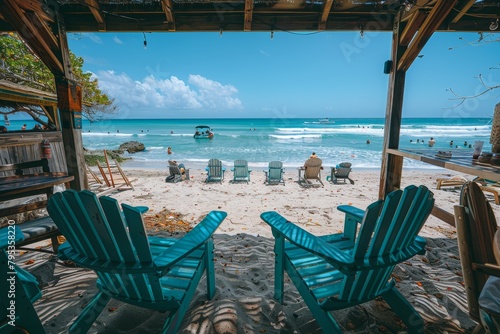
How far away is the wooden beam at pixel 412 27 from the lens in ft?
8.96

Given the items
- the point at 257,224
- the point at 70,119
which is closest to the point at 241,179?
the point at 257,224

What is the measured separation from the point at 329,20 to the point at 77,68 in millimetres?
11579

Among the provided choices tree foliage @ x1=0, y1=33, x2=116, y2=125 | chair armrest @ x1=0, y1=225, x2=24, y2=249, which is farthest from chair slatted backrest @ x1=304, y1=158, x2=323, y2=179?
tree foliage @ x1=0, y1=33, x2=116, y2=125

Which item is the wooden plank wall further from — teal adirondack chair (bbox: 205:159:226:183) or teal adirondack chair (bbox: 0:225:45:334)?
teal adirondack chair (bbox: 0:225:45:334)

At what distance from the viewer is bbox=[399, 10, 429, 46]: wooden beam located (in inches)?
107

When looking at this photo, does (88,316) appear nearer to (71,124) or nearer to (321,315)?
(321,315)

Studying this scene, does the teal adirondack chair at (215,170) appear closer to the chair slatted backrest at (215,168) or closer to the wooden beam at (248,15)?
the chair slatted backrest at (215,168)

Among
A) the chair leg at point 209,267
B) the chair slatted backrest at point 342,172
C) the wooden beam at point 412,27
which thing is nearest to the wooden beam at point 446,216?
the wooden beam at point 412,27

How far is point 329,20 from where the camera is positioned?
3.34 meters

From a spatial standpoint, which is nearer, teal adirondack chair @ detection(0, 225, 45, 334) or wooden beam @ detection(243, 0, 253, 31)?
teal adirondack chair @ detection(0, 225, 45, 334)

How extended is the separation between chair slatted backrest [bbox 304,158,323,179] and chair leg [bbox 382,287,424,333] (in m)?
5.62

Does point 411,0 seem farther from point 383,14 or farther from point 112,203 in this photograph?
point 112,203

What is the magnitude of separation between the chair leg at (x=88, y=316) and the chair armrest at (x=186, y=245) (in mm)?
700

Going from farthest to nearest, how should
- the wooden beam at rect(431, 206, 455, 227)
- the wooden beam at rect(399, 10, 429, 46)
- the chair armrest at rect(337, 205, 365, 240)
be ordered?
the wooden beam at rect(399, 10, 429, 46) < the wooden beam at rect(431, 206, 455, 227) < the chair armrest at rect(337, 205, 365, 240)
